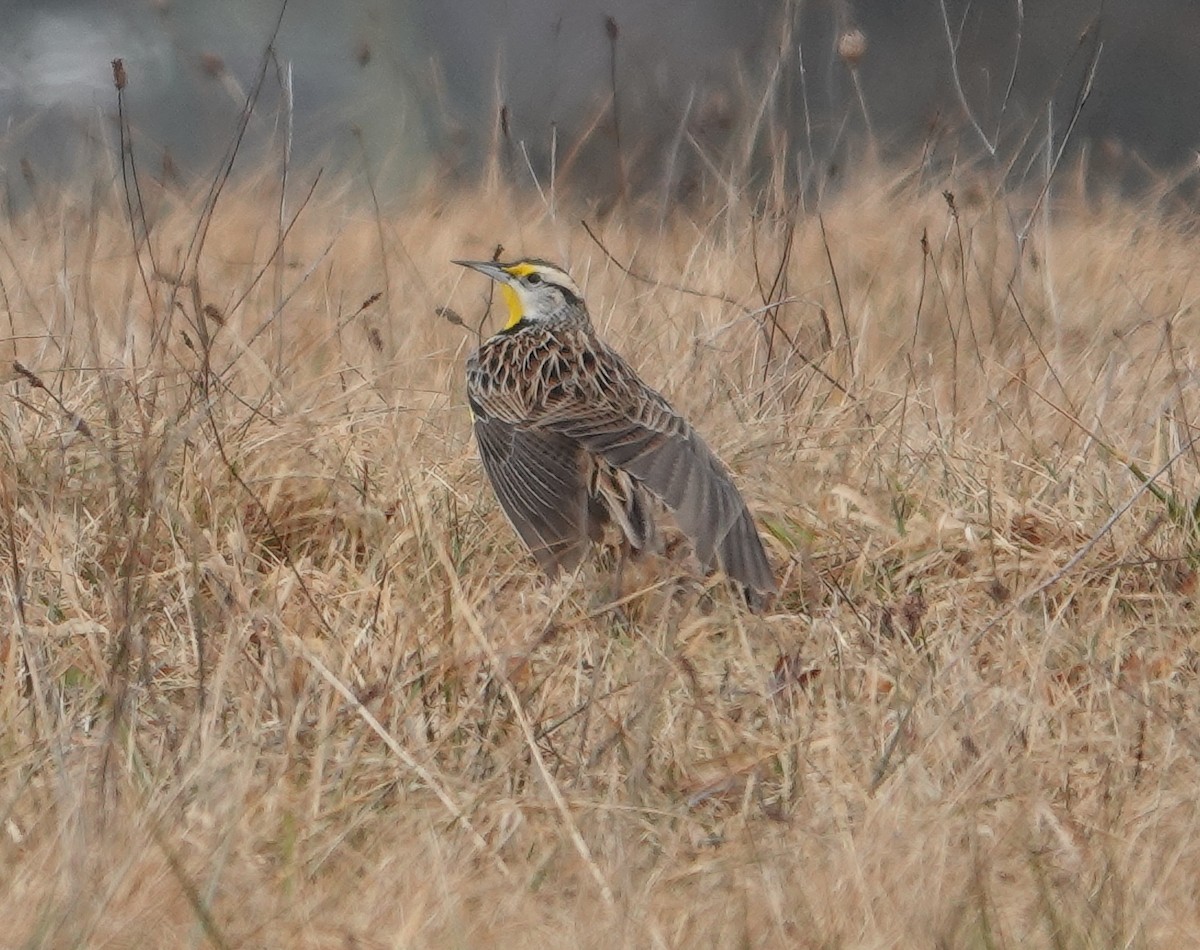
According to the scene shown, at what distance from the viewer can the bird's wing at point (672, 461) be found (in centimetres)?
388

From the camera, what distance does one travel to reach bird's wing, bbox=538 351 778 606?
3.88 meters

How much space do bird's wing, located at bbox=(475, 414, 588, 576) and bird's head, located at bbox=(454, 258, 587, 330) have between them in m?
0.73

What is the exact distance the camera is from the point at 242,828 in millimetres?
2795

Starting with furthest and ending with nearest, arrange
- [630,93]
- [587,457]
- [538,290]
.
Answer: [630,93] → [538,290] → [587,457]

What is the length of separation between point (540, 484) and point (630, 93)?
722 cm

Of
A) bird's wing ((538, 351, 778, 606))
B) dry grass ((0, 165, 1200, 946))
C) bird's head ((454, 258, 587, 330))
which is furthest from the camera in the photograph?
bird's head ((454, 258, 587, 330))

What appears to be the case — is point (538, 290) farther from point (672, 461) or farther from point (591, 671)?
point (591, 671)

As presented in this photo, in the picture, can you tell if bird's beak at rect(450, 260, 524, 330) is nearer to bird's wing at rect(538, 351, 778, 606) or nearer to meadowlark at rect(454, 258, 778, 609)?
meadowlark at rect(454, 258, 778, 609)

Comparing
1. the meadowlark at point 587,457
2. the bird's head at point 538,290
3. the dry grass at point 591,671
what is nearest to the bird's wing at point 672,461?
the meadowlark at point 587,457

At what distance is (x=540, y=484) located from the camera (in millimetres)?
4133

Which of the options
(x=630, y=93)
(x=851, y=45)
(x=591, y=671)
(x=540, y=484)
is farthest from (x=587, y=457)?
(x=630, y=93)

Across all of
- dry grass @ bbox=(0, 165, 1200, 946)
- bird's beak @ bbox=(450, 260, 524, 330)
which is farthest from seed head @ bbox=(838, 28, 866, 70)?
bird's beak @ bbox=(450, 260, 524, 330)

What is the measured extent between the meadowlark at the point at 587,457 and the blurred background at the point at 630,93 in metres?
1.47

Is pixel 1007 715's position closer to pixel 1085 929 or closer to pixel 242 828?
pixel 1085 929
